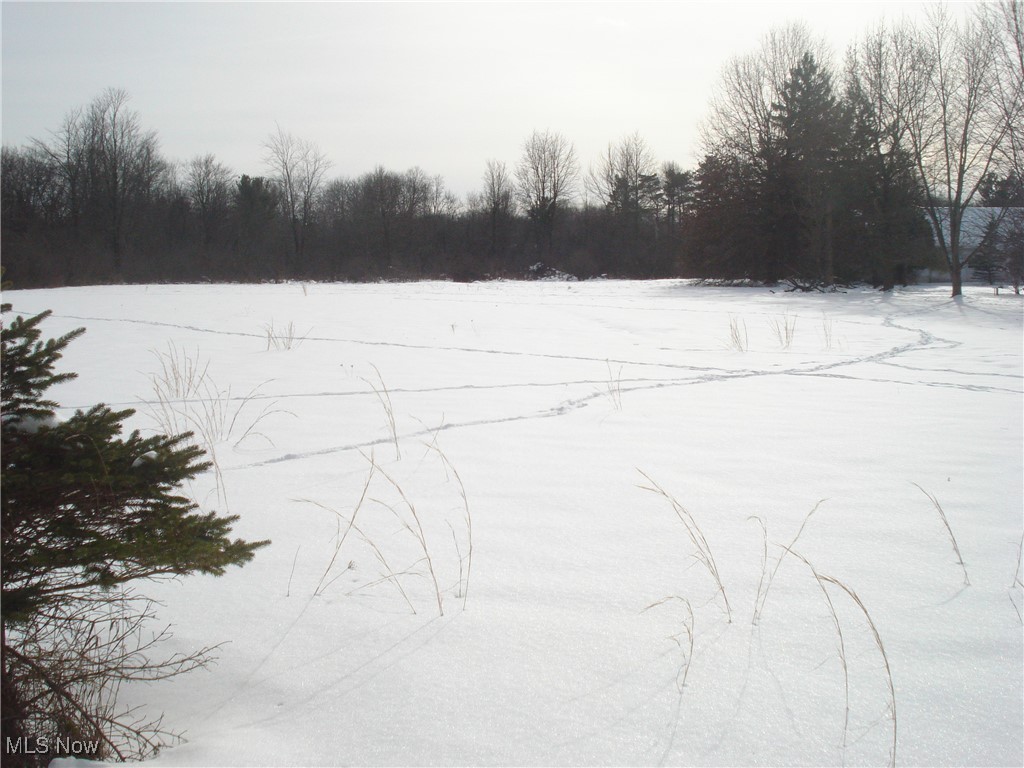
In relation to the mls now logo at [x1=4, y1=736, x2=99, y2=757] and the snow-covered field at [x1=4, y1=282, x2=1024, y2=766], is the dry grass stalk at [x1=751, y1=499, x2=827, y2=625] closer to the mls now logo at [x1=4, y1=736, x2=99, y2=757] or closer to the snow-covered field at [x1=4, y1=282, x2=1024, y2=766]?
the snow-covered field at [x1=4, y1=282, x2=1024, y2=766]

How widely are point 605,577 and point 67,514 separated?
1466mm

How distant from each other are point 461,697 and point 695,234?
23.9m

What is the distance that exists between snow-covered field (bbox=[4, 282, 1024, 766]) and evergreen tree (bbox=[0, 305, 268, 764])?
343 millimetres

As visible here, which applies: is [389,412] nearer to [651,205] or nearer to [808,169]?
[808,169]

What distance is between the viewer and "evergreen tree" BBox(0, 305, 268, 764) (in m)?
1.30

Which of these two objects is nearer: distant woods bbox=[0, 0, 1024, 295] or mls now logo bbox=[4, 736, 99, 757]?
mls now logo bbox=[4, 736, 99, 757]

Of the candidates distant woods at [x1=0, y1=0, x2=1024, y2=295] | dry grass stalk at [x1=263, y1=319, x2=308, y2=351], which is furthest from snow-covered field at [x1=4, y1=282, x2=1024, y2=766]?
distant woods at [x1=0, y1=0, x2=1024, y2=295]

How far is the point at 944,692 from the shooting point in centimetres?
153

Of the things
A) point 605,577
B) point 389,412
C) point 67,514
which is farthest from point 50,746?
point 389,412

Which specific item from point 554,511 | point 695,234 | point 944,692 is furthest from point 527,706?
point 695,234

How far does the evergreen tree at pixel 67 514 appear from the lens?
1.30 metres

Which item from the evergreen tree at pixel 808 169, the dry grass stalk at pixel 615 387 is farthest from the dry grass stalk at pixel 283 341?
the evergreen tree at pixel 808 169

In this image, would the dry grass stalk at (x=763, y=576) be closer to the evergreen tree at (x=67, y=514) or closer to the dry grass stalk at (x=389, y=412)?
the evergreen tree at (x=67, y=514)

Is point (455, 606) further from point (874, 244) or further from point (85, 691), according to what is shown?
point (874, 244)
